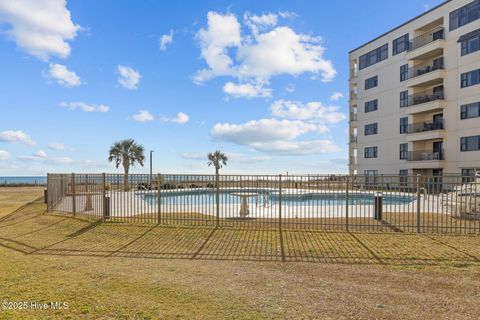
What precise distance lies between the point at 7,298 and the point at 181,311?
2.88 meters

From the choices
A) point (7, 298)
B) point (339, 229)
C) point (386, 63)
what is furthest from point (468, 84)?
point (7, 298)

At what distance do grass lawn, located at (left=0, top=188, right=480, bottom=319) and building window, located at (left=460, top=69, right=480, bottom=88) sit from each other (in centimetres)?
2762

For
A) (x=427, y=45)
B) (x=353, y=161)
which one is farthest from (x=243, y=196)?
(x=353, y=161)

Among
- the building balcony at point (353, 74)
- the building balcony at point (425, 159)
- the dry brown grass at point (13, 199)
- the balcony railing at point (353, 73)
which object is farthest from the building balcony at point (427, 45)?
the dry brown grass at point (13, 199)

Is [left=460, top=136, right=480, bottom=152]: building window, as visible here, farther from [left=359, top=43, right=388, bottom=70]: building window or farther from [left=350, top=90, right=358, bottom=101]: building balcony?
[left=350, top=90, right=358, bottom=101]: building balcony

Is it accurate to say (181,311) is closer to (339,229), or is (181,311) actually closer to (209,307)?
(209,307)

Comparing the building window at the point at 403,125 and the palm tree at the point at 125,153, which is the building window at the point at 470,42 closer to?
the building window at the point at 403,125

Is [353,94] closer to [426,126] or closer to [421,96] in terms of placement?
[421,96]

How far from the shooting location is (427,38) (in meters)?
37.3

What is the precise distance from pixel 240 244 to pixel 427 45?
35970 millimetres

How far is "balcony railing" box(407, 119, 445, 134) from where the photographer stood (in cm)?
3531

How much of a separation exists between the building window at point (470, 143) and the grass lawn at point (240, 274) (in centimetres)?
2584

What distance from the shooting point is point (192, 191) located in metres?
14.1

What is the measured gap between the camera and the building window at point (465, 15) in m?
31.5
